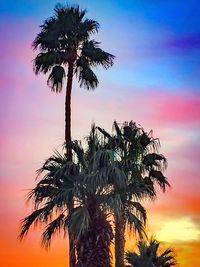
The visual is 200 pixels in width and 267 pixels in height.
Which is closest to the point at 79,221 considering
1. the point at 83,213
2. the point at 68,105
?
the point at 83,213

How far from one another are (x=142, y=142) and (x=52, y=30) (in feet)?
34.4

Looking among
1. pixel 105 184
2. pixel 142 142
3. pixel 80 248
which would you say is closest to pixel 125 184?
pixel 105 184

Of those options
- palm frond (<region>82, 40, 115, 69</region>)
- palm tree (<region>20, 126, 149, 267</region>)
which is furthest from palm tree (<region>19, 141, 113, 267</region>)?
palm frond (<region>82, 40, 115, 69</region>)

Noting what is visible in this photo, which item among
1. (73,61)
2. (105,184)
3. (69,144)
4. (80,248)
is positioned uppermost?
(73,61)

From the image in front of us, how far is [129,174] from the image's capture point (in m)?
42.0

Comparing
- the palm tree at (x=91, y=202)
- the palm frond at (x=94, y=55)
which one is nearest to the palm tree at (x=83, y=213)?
the palm tree at (x=91, y=202)

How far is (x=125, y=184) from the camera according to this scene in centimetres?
4016

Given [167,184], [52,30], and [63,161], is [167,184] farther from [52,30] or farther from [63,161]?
[52,30]

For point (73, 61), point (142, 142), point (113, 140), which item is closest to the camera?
point (113, 140)

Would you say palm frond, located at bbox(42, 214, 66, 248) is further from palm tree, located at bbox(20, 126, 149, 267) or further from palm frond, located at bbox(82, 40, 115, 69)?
palm frond, located at bbox(82, 40, 115, 69)

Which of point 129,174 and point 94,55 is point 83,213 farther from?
point 94,55

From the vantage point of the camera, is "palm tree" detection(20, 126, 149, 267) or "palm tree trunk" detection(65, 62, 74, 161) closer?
"palm tree" detection(20, 126, 149, 267)

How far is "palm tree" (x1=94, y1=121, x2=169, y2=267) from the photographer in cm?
4000

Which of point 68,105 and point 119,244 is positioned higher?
point 68,105
